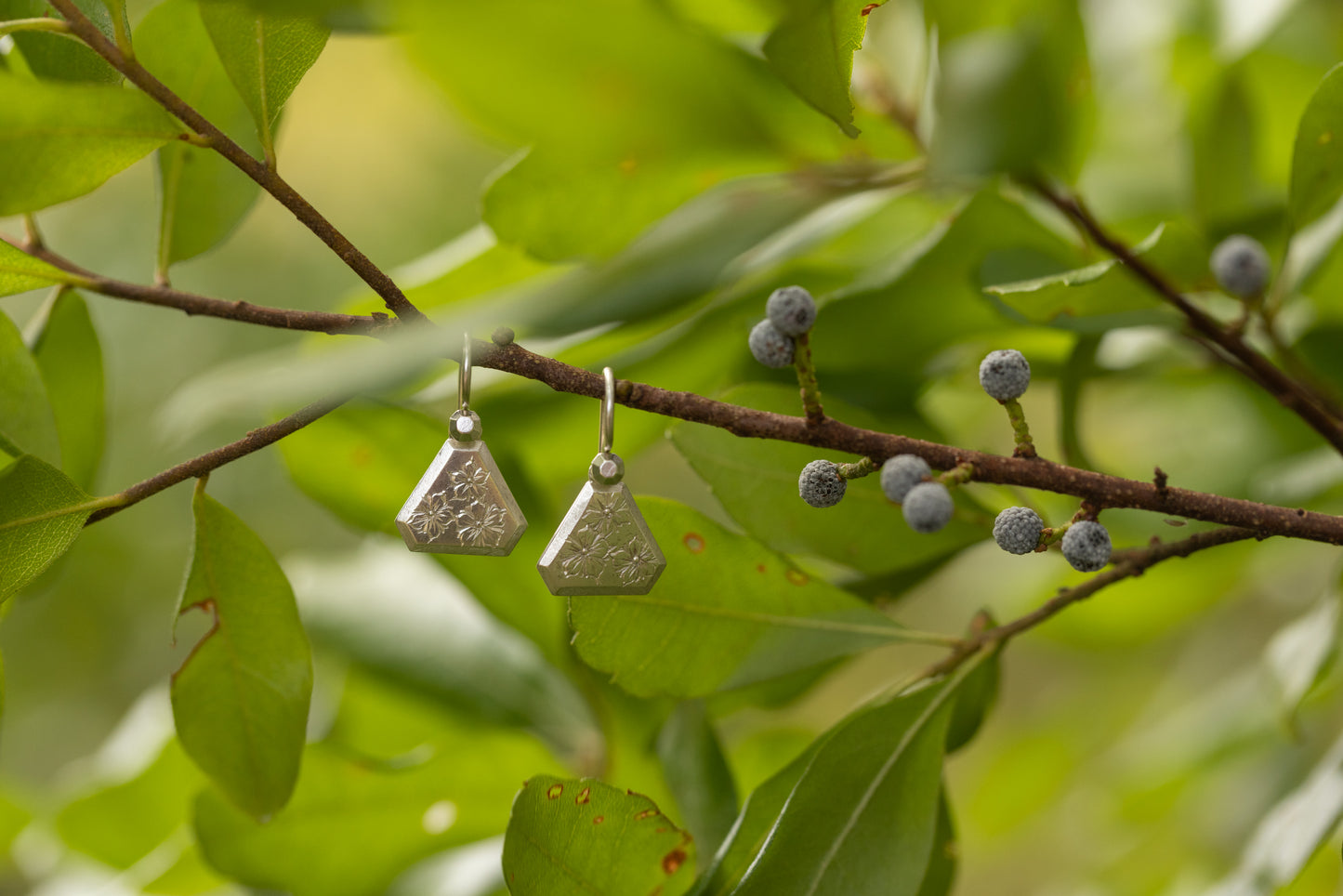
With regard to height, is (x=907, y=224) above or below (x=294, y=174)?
above

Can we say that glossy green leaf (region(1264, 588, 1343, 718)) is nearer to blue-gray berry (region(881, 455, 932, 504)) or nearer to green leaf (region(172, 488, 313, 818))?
blue-gray berry (region(881, 455, 932, 504))

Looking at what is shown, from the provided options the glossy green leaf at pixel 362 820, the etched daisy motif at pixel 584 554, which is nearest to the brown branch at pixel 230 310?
the etched daisy motif at pixel 584 554

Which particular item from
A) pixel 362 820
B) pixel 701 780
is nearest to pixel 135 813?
pixel 362 820

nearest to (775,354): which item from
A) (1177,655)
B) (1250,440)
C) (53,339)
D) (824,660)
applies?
(824,660)

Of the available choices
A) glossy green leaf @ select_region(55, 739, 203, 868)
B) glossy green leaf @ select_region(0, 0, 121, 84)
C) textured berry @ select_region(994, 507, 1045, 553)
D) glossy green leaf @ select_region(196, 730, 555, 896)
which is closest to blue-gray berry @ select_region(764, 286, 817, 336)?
textured berry @ select_region(994, 507, 1045, 553)

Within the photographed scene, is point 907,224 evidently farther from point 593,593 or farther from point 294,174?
point 294,174

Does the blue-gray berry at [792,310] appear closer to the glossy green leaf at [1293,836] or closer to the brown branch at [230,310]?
the brown branch at [230,310]
